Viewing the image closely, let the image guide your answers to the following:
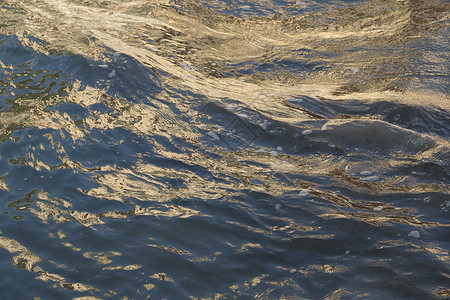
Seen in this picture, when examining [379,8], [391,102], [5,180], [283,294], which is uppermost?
[379,8]

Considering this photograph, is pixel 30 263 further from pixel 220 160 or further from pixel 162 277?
pixel 220 160

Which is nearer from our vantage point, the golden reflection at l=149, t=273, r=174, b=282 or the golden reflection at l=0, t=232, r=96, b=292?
the golden reflection at l=0, t=232, r=96, b=292

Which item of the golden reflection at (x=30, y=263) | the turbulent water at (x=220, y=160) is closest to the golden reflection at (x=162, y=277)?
the turbulent water at (x=220, y=160)

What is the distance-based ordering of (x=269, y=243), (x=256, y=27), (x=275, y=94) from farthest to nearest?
(x=256, y=27), (x=275, y=94), (x=269, y=243)

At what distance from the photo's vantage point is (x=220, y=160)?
521 centimetres

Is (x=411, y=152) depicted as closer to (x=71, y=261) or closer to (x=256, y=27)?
(x=71, y=261)

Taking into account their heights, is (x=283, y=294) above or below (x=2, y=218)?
below

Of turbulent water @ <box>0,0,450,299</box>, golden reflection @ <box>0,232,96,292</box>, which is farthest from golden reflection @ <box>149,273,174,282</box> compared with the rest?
golden reflection @ <box>0,232,96,292</box>

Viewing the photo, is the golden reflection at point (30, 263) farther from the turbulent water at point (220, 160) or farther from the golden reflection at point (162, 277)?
the golden reflection at point (162, 277)

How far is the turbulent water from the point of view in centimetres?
375

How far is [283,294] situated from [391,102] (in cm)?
349

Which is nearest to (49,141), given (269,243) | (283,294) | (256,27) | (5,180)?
(5,180)

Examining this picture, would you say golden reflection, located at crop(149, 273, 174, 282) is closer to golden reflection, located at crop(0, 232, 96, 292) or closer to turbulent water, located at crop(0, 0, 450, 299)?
turbulent water, located at crop(0, 0, 450, 299)

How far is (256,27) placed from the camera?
30.9 feet
